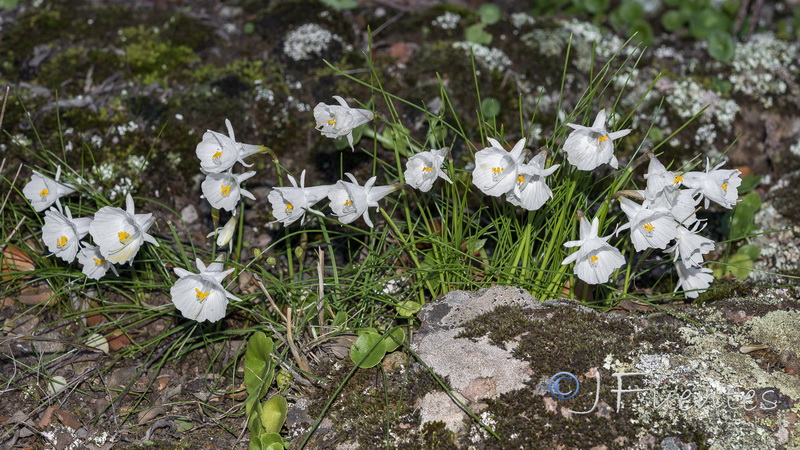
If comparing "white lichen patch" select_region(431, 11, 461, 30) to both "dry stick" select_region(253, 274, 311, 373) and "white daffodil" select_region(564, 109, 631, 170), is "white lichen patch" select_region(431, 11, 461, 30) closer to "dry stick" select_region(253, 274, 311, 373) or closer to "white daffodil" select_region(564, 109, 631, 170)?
"white daffodil" select_region(564, 109, 631, 170)

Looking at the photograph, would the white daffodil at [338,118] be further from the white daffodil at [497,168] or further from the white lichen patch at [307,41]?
the white lichen patch at [307,41]

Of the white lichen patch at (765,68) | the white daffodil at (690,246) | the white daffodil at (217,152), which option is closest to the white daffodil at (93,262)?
the white daffodil at (217,152)

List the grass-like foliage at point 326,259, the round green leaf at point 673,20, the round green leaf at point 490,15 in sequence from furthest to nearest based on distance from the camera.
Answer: the round green leaf at point 673,20
the round green leaf at point 490,15
the grass-like foliage at point 326,259

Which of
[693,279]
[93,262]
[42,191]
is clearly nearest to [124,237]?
[93,262]

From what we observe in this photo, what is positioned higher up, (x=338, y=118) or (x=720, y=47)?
(x=720, y=47)

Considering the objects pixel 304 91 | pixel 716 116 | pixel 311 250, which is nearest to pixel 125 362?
pixel 311 250

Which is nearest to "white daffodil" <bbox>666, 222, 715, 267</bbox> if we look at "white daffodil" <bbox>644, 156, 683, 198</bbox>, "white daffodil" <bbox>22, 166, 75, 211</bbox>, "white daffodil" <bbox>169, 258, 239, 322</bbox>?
"white daffodil" <bbox>644, 156, 683, 198</bbox>

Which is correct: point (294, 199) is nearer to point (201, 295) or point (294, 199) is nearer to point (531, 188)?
point (201, 295)
